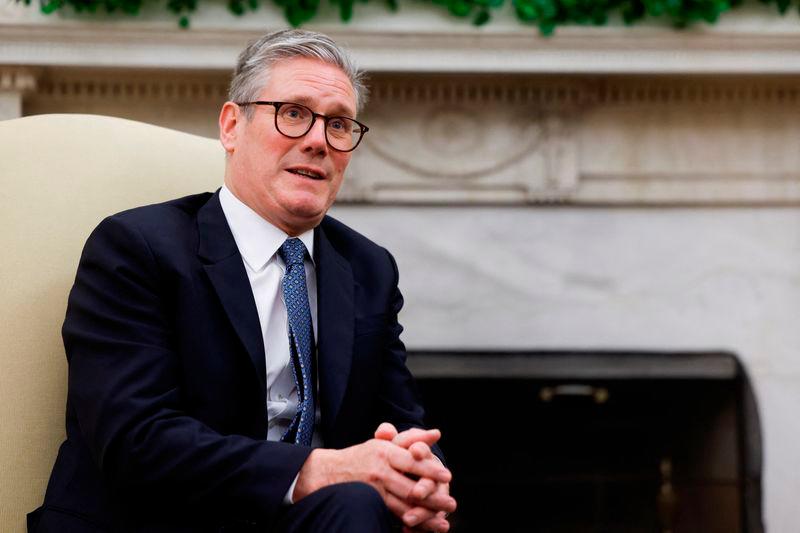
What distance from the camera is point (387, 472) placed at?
136 cm

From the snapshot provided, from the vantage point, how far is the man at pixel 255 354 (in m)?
1.34

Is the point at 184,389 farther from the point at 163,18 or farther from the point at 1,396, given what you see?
the point at 163,18

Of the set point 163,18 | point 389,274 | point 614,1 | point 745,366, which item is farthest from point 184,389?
point 745,366

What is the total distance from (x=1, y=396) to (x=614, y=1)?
2.44 m

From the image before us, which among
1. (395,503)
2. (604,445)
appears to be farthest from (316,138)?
(604,445)

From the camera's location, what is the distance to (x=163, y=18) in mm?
3291

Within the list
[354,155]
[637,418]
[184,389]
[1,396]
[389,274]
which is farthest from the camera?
[637,418]

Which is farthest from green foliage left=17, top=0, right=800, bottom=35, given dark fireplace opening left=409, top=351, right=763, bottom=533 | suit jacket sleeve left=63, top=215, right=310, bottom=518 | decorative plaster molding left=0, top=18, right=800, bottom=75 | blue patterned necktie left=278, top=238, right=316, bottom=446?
suit jacket sleeve left=63, top=215, right=310, bottom=518

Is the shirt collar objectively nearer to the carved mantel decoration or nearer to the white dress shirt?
the white dress shirt

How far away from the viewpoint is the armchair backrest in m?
1.58

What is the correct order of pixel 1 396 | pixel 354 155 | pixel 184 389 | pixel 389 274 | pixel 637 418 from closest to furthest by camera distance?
pixel 184 389, pixel 1 396, pixel 389 274, pixel 354 155, pixel 637 418

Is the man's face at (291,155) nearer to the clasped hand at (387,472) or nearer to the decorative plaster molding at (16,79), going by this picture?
the clasped hand at (387,472)

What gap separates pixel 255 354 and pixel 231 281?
4.7 inches

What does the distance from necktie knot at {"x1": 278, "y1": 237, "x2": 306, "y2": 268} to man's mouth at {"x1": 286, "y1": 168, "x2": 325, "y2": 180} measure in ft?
0.36
